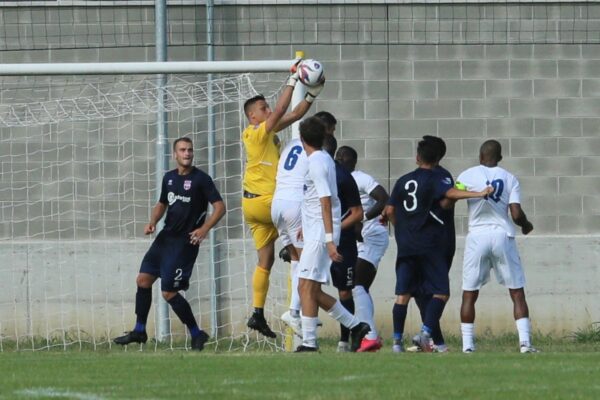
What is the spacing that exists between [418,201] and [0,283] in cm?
573

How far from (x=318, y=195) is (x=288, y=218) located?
0.87 m

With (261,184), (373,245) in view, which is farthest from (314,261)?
(373,245)

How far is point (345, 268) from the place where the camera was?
12.3 metres

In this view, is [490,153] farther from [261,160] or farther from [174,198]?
[174,198]

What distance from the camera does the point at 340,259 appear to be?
11.3 meters

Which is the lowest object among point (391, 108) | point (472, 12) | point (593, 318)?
point (593, 318)

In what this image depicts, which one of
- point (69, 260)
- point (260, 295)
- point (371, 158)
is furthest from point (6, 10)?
point (260, 295)

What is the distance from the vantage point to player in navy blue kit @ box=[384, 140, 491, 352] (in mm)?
12367

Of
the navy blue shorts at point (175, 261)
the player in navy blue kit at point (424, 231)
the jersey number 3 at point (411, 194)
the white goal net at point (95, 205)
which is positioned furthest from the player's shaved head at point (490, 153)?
the white goal net at point (95, 205)

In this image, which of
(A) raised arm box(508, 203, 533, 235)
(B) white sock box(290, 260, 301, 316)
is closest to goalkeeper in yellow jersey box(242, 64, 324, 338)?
(B) white sock box(290, 260, 301, 316)

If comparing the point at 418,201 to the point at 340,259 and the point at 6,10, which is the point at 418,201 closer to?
the point at 340,259

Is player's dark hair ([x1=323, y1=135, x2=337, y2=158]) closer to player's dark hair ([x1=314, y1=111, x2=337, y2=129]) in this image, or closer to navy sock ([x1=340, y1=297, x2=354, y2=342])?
player's dark hair ([x1=314, y1=111, x2=337, y2=129])

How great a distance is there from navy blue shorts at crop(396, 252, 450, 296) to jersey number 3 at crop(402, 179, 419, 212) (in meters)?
0.42

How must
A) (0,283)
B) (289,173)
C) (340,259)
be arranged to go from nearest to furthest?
(340,259) < (289,173) < (0,283)
